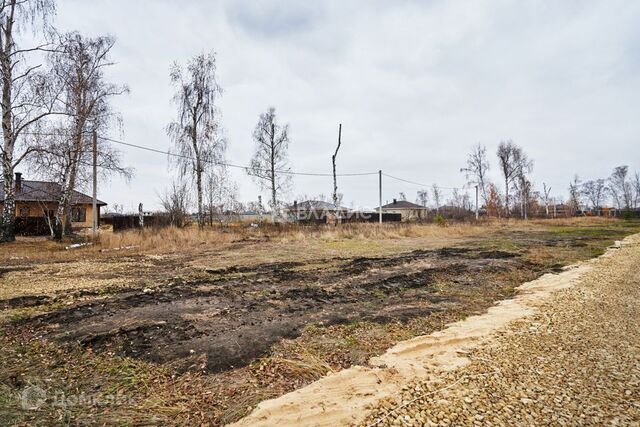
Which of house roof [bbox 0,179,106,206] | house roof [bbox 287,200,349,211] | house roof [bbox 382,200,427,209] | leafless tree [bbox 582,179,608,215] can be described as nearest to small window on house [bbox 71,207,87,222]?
house roof [bbox 0,179,106,206]

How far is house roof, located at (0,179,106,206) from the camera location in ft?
52.9

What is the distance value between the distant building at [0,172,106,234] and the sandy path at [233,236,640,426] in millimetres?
17159

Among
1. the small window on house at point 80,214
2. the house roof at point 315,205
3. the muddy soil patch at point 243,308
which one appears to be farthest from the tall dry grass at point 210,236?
the small window on house at point 80,214

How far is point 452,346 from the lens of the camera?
338cm

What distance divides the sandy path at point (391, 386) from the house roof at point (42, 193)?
1716cm

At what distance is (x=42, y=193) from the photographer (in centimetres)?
2234

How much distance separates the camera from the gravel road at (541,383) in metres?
2.08

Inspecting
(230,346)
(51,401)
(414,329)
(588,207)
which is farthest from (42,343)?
(588,207)

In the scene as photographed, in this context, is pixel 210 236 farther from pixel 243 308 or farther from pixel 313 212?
pixel 313 212

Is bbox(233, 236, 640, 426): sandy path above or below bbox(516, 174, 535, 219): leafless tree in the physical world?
below

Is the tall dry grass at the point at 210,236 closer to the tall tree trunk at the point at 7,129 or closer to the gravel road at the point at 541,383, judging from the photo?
the tall tree trunk at the point at 7,129

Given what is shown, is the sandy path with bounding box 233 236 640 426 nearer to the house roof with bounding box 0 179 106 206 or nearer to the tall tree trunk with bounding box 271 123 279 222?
the house roof with bounding box 0 179 106 206

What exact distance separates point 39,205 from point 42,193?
88 cm

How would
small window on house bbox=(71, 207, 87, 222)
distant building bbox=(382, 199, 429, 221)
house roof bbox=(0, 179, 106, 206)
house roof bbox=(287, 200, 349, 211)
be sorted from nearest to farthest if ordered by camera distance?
house roof bbox=(0, 179, 106, 206) < small window on house bbox=(71, 207, 87, 222) < house roof bbox=(287, 200, 349, 211) < distant building bbox=(382, 199, 429, 221)
